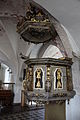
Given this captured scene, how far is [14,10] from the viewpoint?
5.22m

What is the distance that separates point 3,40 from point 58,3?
6.37 metres

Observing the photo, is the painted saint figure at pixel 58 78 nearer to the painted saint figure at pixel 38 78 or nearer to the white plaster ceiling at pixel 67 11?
the painted saint figure at pixel 38 78

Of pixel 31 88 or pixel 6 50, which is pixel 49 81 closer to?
pixel 31 88

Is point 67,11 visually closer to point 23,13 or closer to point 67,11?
point 67,11

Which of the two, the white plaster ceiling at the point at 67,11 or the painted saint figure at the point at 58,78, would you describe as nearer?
the white plaster ceiling at the point at 67,11

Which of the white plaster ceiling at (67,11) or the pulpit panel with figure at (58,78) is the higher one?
the white plaster ceiling at (67,11)

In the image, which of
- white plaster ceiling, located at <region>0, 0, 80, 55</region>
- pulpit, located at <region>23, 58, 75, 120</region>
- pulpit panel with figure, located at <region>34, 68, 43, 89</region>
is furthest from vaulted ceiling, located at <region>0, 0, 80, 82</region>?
pulpit panel with figure, located at <region>34, 68, 43, 89</region>

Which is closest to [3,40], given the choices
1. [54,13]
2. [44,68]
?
[44,68]

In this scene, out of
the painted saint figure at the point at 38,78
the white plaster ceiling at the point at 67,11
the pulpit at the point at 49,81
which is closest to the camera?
the white plaster ceiling at the point at 67,11

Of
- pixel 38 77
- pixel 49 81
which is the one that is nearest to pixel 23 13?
pixel 38 77

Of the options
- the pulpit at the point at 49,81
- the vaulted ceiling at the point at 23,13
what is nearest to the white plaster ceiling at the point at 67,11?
the vaulted ceiling at the point at 23,13

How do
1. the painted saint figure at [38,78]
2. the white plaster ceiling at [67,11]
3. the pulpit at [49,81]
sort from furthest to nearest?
the painted saint figure at [38,78], the pulpit at [49,81], the white plaster ceiling at [67,11]

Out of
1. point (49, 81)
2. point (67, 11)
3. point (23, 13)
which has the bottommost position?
point (49, 81)

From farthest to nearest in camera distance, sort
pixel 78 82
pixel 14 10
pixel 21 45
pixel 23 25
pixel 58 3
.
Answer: pixel 21 45
pixel 14 10
pixel 23 25
pixel 78 82
pixel 58 3
